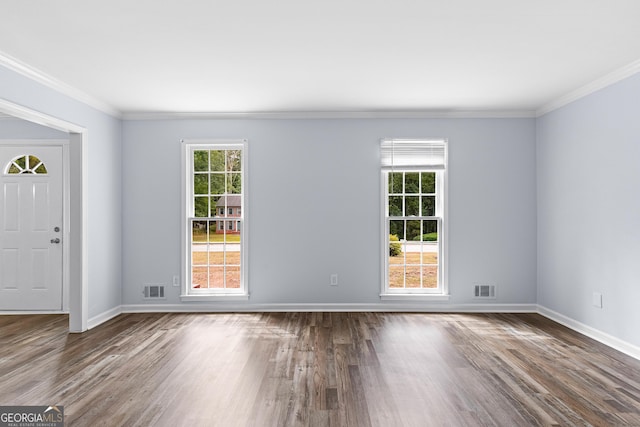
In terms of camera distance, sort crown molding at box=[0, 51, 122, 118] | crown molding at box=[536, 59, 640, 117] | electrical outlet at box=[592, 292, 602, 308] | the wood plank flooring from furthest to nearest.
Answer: electrical outlet at box=[592, 292, 602, 308] < crown molding at box=[536, 59, 640, 117] < crown molding at box=[0, 51, 122, 118] < the wood plank flooring

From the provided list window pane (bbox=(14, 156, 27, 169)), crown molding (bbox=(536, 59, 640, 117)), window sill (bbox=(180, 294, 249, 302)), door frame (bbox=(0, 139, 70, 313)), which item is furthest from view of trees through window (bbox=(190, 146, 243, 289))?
crown molding (bbox=(536, 59, 640, 117))

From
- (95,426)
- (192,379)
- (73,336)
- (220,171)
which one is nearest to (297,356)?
(192,379)

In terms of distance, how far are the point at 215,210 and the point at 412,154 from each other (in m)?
2.78

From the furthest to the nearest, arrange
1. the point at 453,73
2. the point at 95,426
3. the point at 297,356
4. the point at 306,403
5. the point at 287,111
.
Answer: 1. the point at 287,111
2. the point at 453,73
3. the point at 297,356
4. the point at 306,403
5. the point at 95,426

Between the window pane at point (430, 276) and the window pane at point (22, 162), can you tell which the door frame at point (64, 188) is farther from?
the window pane at point (430, 276)

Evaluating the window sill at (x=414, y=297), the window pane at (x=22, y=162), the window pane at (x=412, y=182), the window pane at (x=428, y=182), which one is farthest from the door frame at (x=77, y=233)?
the window pane at (x=428, y=182)

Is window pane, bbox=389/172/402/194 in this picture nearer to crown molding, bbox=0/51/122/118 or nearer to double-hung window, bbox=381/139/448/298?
double-hung window, bbox=381/139/448/298

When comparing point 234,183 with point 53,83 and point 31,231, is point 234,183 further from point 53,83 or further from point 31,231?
point 31,231

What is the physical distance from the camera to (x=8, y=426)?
2.71 m

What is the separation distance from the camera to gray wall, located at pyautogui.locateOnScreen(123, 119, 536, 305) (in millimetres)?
5703

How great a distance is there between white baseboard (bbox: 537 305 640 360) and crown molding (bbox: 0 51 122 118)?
6.09 meters

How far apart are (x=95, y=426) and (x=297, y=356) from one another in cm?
174

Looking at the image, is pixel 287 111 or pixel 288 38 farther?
pixel 287 111

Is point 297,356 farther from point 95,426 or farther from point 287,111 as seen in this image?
point 287,111
